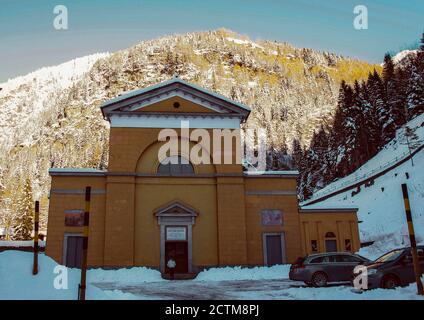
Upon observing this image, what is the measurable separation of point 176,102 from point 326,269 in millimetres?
15819

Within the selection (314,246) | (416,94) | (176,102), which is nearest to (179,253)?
(314,246)

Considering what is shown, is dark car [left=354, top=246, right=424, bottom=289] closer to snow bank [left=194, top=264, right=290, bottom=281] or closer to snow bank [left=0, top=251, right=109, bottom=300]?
snow bank [left=0, top=251, right=109, bottom=300]

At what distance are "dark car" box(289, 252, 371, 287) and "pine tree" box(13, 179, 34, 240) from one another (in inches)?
2253

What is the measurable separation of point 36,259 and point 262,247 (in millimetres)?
18472

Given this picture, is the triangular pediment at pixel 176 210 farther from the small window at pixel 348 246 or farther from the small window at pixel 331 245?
the small window at pixel 348 246

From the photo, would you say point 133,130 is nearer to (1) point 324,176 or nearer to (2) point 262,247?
(2) point 262,247

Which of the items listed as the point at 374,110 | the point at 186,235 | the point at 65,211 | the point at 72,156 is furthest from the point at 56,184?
the point at 72,156

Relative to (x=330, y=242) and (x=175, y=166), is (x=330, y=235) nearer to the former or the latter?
(x=330, y=242)

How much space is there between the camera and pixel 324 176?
8019 cm

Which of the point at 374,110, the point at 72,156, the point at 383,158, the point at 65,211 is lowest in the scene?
the point at 65,211

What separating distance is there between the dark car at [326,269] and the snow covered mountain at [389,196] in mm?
13527

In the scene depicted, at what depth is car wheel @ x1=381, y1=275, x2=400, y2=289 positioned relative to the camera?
14555mm

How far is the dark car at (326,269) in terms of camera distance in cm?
1770

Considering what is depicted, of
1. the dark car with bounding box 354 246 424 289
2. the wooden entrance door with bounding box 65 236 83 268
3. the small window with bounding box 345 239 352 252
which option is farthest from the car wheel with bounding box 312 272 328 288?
the wooden entrance door with bounding box 65 236 83 268
